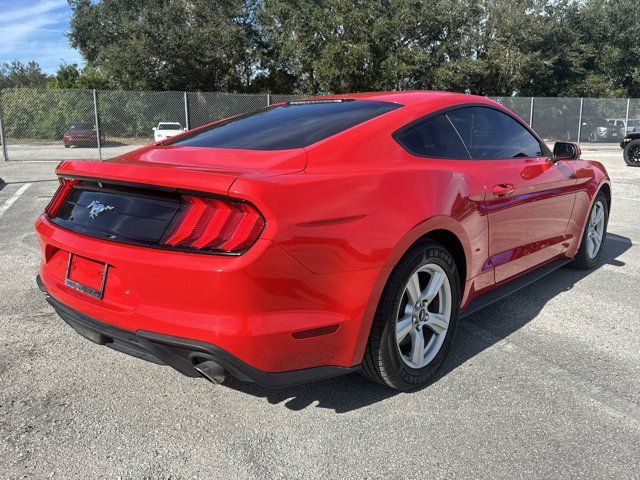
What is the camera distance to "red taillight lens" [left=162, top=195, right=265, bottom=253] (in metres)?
2.02

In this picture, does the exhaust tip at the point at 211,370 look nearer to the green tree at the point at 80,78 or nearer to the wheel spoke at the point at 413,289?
the wheel spoke at the point at 413,289

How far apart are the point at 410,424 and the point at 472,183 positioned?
1340 mm

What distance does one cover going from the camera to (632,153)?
15.4 m

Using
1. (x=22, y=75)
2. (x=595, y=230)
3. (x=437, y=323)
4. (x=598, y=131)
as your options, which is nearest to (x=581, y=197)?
(x=595, y=230)

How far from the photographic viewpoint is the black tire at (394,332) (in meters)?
2.42

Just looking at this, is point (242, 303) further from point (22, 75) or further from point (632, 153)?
point (22, 75)

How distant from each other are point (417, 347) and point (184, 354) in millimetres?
1189

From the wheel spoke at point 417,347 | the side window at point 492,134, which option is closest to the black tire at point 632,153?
the side window at point 492,134

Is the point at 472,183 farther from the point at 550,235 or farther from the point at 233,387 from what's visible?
the point at 233,387

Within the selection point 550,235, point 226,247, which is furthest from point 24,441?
point 550,235

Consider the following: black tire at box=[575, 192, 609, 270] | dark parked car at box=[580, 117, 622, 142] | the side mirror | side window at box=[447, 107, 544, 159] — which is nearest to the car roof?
side window at box=[447, 107, 544, 159]

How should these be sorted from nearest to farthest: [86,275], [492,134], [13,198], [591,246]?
1. [86,275]
2. [492,134]
3. [591,246]
4. [13,198]

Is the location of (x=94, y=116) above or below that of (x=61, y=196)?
above

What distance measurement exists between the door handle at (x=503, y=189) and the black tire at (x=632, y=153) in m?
14.3
